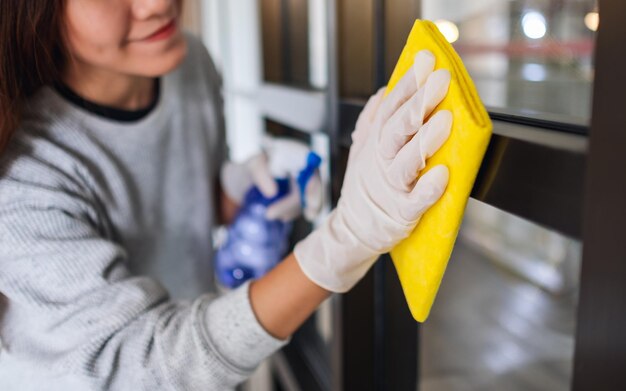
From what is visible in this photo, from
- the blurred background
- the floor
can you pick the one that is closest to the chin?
the blurred background

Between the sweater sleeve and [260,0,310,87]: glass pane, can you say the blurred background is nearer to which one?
[260,0,310,87]: glass pane

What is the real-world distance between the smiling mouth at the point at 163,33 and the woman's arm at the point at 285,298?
44 centimetres

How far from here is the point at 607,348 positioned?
1.50ft

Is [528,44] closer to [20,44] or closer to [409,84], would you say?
[409,84]

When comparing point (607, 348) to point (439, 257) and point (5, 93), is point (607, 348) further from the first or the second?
point (5, 93)

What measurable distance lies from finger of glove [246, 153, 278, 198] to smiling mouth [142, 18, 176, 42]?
13.1 inches

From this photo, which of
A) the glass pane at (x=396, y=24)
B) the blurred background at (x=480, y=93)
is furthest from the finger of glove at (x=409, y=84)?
the glass pane at (x=396, y=24)

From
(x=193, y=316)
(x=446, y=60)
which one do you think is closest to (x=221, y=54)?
(x=193, y=316)

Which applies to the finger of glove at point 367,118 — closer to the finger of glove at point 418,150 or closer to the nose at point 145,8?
the finger of glove at point 418,150

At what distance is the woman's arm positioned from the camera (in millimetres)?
797

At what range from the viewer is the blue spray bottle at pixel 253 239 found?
49.2 inches

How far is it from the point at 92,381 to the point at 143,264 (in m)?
0.38

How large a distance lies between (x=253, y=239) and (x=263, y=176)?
0.15 meters

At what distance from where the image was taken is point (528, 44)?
4.56ft
